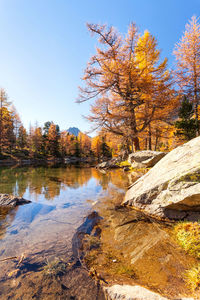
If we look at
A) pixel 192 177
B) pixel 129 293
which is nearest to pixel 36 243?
pixel 129 293

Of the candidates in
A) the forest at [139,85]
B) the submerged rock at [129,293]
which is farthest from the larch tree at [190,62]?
the submerged rock at [129,293]

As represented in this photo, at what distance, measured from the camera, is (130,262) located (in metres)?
2.53

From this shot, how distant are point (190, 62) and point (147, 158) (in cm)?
1144

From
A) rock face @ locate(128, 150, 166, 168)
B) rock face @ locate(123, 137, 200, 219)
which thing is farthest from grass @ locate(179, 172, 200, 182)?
rock face @ locate(128, 150, 166, 168)

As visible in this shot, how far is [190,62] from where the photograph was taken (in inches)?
554

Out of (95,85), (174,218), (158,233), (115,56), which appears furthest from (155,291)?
(115,56)

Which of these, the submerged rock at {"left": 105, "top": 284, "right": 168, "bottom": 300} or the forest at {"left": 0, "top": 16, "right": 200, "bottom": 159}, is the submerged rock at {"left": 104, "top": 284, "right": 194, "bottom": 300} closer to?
the submerged rock at {"left": 105, "top": 284, "right": 168, "bottom": 300}

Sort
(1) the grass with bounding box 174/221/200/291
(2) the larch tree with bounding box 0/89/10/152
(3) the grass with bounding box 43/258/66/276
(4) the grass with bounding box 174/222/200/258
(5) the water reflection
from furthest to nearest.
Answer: (2) the larch tree with bounding box 0/89/10/152, (5) the water reflection, (4) the grass with bounding box 174/222/200/258, (3) the grass with bounding box 43/258/66/276, (1) the grass with bounding box 174/221/200/291

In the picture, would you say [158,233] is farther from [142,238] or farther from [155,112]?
[155,112]

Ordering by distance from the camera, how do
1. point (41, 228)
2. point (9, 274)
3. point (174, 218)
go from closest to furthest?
point (9, 274), point (174, 218), point (41, 228)

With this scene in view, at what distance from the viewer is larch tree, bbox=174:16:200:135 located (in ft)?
46.0

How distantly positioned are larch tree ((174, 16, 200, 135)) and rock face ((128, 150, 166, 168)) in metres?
8.35

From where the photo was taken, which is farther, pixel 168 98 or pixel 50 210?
pixel 168 98

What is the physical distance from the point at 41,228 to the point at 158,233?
10.9ft
